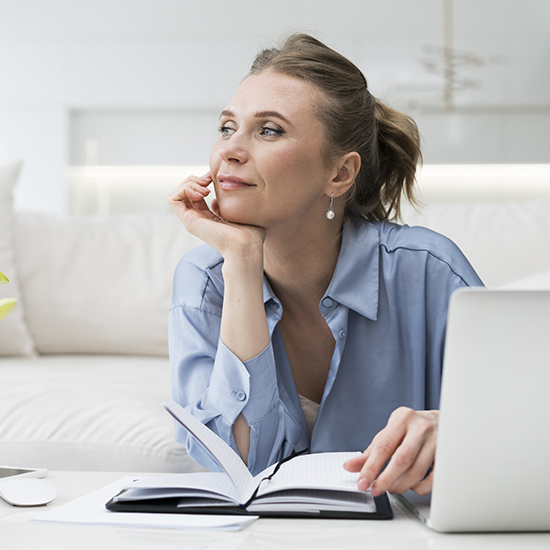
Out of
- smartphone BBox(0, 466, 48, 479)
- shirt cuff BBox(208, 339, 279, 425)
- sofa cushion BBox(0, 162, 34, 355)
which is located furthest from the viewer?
sofa cushion BBox(0, 162, 34, 355)

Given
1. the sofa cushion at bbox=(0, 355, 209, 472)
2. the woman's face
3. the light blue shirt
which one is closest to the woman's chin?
the woman's face

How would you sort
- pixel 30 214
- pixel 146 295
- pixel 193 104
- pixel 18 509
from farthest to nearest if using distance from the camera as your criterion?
pixel 193 104 < pixel 30 214 < pixel 146 295 < pixel 18 509

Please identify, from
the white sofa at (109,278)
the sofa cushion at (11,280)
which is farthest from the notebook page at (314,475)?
the sofa cushion at (11,280)

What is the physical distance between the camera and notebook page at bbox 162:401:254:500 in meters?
0.56

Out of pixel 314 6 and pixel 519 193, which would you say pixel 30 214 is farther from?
pixel 519 193

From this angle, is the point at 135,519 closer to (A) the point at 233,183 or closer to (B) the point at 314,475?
(B) the point at 314,475

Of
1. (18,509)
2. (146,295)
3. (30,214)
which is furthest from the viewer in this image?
(30,214)

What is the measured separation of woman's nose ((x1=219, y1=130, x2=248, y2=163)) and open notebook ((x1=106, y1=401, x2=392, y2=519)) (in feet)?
1.79

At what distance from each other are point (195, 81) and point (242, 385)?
175 inches

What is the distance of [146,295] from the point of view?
1.68 m

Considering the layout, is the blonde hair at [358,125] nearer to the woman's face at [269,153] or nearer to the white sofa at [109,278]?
the woman's face at [269,153]

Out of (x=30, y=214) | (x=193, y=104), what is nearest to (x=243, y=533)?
(x=30, y=214)

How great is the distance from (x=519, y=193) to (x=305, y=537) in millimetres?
5097

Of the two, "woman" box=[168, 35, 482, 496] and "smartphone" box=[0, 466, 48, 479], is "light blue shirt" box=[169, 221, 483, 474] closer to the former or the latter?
"woman" box=[168, 35, 482, 496]
